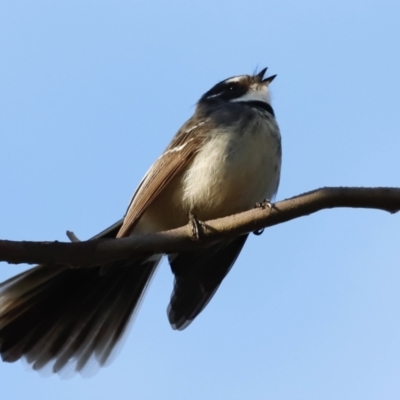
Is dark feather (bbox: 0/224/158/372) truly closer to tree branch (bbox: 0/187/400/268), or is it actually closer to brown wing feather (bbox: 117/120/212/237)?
brown wing feather (bbox: 117/120/212/237)

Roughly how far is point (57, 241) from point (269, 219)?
4.05 feet

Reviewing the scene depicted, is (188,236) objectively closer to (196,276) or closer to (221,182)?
(221,182)

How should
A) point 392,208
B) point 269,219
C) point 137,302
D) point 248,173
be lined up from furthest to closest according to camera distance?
point 137,302
point 248,173
point 269,219
point 392,208

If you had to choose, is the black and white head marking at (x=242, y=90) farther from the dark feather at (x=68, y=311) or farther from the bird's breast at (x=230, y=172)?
→ the dark feather at (x=68, y=311)

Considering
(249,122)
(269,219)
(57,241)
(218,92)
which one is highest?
(218,92)

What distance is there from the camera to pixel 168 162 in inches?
259

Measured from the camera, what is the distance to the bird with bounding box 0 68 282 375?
6.04m

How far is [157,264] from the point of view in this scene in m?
6.89

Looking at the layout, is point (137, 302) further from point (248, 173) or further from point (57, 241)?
point (57, 241)

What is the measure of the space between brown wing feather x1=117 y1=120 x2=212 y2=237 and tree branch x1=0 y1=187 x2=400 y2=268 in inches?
50.4

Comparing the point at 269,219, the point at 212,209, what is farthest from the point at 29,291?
the point at 269,219

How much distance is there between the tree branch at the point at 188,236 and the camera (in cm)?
438

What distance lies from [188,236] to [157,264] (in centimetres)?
195

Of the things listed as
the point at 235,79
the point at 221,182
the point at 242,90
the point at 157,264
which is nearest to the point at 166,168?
the point at 221,182
